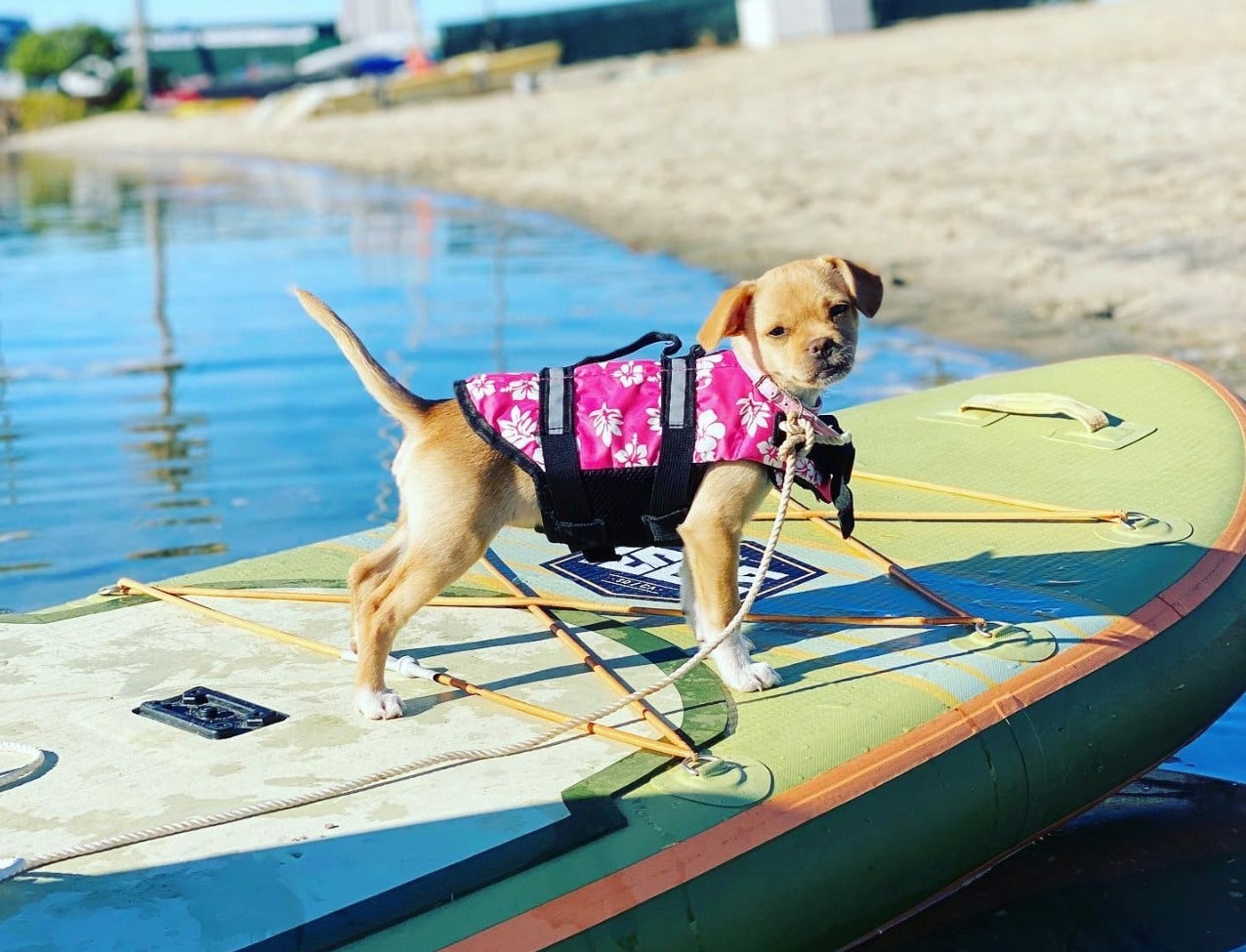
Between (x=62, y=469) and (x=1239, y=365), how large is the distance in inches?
264

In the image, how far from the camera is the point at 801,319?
345 cm

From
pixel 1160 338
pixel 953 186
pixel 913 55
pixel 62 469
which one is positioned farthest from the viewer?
pixel 913 55

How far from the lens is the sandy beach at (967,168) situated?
10.9 m

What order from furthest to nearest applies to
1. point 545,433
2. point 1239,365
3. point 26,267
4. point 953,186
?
1. point 26,267
2. point 953,186
3. point 1239,365
4. point 545,433

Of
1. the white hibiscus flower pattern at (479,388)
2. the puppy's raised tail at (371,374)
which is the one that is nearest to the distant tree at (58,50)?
the puppy's raised tail at (371,374)

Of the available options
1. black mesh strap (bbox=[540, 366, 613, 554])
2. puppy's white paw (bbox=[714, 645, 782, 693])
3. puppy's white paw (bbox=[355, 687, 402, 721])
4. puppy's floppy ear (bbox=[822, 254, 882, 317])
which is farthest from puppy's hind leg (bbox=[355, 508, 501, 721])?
puppy's floppy ear (bbox=[822, 254, 882, 317])

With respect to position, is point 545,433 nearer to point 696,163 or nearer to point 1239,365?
point 1239,365

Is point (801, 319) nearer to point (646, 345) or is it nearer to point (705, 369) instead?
point (705, 369)

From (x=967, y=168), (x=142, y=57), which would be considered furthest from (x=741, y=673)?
(x=142, y=57)

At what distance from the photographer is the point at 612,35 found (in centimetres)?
4306

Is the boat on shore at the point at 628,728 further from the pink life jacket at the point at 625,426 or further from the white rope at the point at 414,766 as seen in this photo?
the pink life jacket at the point at 625,426

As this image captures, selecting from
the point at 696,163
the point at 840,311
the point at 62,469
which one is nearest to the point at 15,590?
the point at 62,469

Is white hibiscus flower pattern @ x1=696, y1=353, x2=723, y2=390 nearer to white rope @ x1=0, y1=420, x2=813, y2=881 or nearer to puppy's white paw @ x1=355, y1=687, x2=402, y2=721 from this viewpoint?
white rope @ x1=0, y1=420, x2=813, y2=881

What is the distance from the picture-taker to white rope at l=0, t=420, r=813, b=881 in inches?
113
